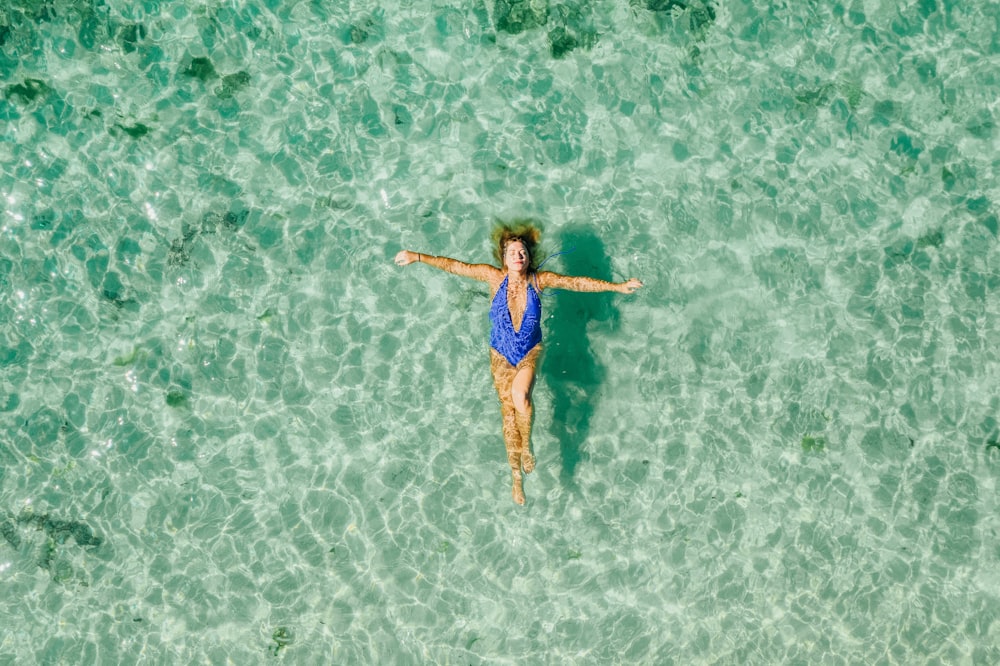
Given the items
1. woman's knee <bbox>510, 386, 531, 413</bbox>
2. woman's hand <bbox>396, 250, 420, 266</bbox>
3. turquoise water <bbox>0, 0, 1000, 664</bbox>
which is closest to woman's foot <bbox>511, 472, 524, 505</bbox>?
turquoise water <bbox>0, 0, 1000, 664</bbox>

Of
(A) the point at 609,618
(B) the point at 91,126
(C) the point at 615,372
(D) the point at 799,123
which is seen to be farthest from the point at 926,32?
(B) the point at 91,126

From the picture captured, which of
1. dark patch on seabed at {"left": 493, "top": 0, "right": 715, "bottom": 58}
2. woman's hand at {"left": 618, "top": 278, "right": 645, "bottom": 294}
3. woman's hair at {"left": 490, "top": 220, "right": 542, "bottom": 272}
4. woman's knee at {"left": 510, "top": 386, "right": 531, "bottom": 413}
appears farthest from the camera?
dark patch on seabed at {"left": 493, "top": 0, "right": 715, "bottom": 58}

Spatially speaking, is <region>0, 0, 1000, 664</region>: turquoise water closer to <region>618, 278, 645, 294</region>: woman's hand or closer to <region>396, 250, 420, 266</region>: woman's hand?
<region>396, 250, 420, 266</region>: woman's hand

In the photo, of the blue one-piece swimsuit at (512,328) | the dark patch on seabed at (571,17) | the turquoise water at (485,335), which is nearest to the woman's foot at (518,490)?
the turquoise water at (485,335)

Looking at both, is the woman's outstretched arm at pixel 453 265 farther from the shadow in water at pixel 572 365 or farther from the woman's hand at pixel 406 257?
the shadow in water at pixel 572 365

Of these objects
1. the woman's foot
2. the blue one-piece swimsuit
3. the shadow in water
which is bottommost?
the woman's foot

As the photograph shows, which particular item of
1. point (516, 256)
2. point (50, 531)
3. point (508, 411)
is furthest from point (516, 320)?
point (50, 531)
